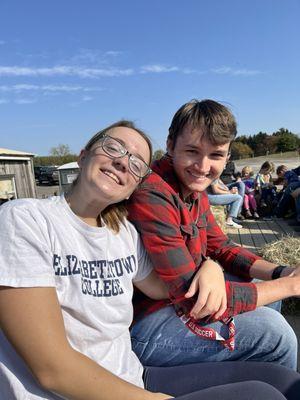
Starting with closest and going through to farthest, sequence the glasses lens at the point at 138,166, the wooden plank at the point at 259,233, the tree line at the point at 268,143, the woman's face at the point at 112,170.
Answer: the woman's face at the point at 112,170 → the glasses lens at the point at 138,166 → the wooden plank at the point at 259,233 → the tree line at the point at 268,143

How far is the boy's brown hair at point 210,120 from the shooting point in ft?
5.26

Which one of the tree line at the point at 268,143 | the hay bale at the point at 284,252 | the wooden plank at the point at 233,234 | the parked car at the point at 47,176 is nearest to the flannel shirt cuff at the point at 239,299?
the hay bale at the point at 284,252

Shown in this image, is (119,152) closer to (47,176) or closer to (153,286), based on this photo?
(153,286)

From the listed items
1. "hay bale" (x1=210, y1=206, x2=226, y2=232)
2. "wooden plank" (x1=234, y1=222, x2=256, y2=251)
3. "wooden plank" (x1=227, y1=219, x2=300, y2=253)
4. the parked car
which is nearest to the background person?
"wooden plank" (x1=227, y1=219, x2=300, y2=253)

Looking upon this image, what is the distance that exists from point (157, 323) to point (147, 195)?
1.67 ft

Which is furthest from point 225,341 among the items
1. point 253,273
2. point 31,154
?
point 31,154

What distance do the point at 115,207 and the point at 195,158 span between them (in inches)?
17.5

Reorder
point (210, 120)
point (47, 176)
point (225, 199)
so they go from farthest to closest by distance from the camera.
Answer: point (47, 176) < point (225, 199) < point (210, 120)

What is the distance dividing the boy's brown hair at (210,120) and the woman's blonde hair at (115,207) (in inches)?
8.4

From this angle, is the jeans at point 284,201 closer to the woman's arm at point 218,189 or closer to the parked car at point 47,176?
the woman's arm at point 218,189

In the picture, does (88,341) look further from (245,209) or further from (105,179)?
(245,209)

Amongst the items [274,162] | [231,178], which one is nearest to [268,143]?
[274,162]

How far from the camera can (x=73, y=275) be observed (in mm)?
1186

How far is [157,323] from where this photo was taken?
1.52m
